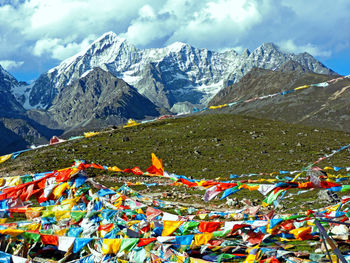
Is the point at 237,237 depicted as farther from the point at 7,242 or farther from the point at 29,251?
the point at 7,242

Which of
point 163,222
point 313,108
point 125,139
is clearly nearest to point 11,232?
point 163,222

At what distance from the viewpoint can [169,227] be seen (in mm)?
9320

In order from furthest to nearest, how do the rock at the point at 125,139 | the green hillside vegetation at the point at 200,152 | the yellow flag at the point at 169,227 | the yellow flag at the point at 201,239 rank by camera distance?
the rock at the point at 125,139
the green hillside vegetation at the point at 200,152
the yellow flag at the point at 169,227
the yellow flag at the point at 201,239

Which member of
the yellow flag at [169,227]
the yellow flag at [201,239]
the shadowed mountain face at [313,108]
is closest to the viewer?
the yellow flag at [201,239]

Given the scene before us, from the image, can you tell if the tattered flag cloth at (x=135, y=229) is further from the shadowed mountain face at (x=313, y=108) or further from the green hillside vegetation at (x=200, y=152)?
the shadowed mountain face at (x=313, y=108)

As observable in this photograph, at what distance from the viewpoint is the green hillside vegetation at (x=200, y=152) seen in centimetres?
2893

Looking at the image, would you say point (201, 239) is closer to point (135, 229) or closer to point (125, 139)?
point (135, 229)

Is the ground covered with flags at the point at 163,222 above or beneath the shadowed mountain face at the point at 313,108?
beneath

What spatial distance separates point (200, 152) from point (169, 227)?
103 ft

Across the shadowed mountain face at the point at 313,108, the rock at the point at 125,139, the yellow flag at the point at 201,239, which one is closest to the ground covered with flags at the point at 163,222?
the yellow flag at the point at 201,239

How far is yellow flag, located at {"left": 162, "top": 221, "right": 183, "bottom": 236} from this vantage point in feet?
30.3

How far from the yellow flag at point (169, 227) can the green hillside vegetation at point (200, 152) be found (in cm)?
854

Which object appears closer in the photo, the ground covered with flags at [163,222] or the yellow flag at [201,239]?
the ground covered with flags at [163,222]

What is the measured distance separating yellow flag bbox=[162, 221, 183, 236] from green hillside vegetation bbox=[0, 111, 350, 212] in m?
8.54
